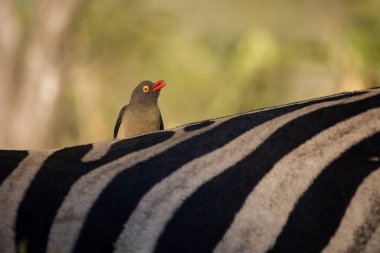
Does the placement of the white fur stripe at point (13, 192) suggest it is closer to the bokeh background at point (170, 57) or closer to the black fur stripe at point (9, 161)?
the black fur stripe at point (9, 161)

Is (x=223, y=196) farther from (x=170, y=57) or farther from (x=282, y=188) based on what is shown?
(x=170, y=57)

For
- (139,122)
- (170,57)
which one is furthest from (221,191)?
(170,57)

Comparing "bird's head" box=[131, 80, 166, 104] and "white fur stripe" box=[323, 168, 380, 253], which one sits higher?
"bird's head" box=[131, 80, 166, 104]

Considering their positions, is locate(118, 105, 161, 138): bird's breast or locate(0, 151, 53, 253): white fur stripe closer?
locate(0, 151, 53, 253): white fur stripe

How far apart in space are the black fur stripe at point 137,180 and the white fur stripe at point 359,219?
0.14 meters

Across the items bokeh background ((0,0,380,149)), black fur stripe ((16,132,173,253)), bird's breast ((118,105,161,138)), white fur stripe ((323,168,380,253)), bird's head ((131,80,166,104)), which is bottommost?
white fur stripe ((323,168,380,253))

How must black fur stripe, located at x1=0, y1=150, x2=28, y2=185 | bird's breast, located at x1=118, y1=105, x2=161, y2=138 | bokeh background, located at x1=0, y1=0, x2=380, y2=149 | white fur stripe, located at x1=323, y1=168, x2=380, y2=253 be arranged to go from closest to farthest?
white fur stripe, located at x1=323, y1=168, x2=380, y2=253 → black fur stripe, located at x1=0, y1=150, x2=28, y2=185 → bird's breast, located at x1=118, y1=105, x2=161, y2=138 → bokeh background, located at x1=0, y1=0, x2=380, y2=149

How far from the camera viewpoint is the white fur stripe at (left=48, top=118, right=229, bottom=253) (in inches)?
30.0

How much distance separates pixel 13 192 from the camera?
2.66ft

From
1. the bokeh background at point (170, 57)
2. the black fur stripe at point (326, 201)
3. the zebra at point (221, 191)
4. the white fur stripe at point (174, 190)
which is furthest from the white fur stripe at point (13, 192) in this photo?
→ the bokeh background at point (170, 57)

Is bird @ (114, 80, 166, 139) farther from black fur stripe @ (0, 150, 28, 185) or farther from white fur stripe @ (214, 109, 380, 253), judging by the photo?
white fur stripe @ (214, 109, 380, 253)

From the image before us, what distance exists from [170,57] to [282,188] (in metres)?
4.31

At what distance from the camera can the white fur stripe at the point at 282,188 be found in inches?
28.8

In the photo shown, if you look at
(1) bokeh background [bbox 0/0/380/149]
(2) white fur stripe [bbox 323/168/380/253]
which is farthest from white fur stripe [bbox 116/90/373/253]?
(1) bokeh background [bbox 0/0/380/149]
